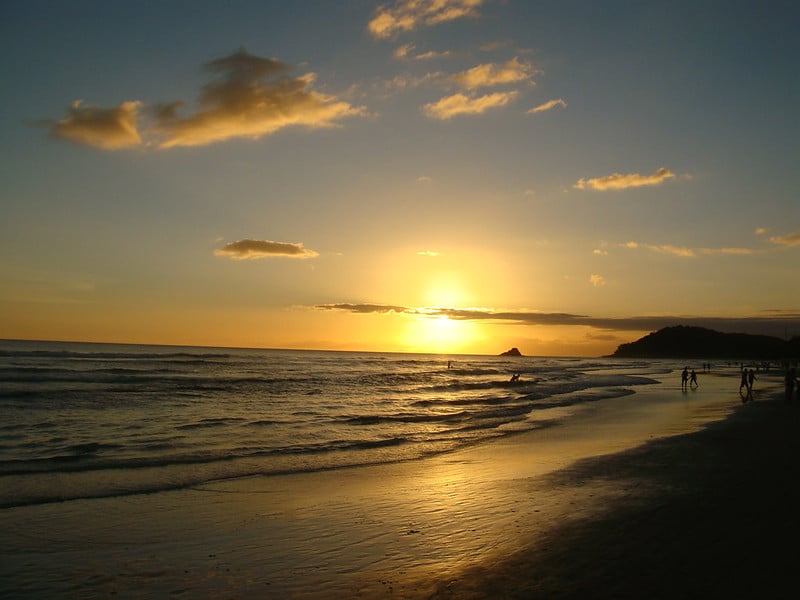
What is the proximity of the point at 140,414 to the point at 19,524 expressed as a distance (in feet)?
52.5

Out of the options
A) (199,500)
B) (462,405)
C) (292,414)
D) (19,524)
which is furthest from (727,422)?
(19,524)

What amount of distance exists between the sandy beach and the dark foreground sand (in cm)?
3

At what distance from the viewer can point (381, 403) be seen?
33531 millimetres

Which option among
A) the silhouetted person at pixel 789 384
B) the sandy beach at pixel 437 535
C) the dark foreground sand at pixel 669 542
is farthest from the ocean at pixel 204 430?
the silhouetted person at pixel 789 384

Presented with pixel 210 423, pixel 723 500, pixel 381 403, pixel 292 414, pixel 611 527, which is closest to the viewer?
pixel 611 527

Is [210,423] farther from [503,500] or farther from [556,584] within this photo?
[556,584]

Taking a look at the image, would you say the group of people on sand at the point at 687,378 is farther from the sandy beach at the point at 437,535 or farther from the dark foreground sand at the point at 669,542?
the dark foreground sand at the point at 669,542

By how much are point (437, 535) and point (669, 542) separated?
3.41 m

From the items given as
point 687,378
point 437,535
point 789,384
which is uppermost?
point 437,535

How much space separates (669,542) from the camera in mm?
7633

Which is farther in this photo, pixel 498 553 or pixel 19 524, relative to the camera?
pixel 19 524

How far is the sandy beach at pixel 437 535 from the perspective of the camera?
6.53 meters

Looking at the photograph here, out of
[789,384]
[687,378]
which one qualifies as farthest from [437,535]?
[687,378]

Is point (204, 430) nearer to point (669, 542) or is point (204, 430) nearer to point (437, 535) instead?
point (437, 535)
